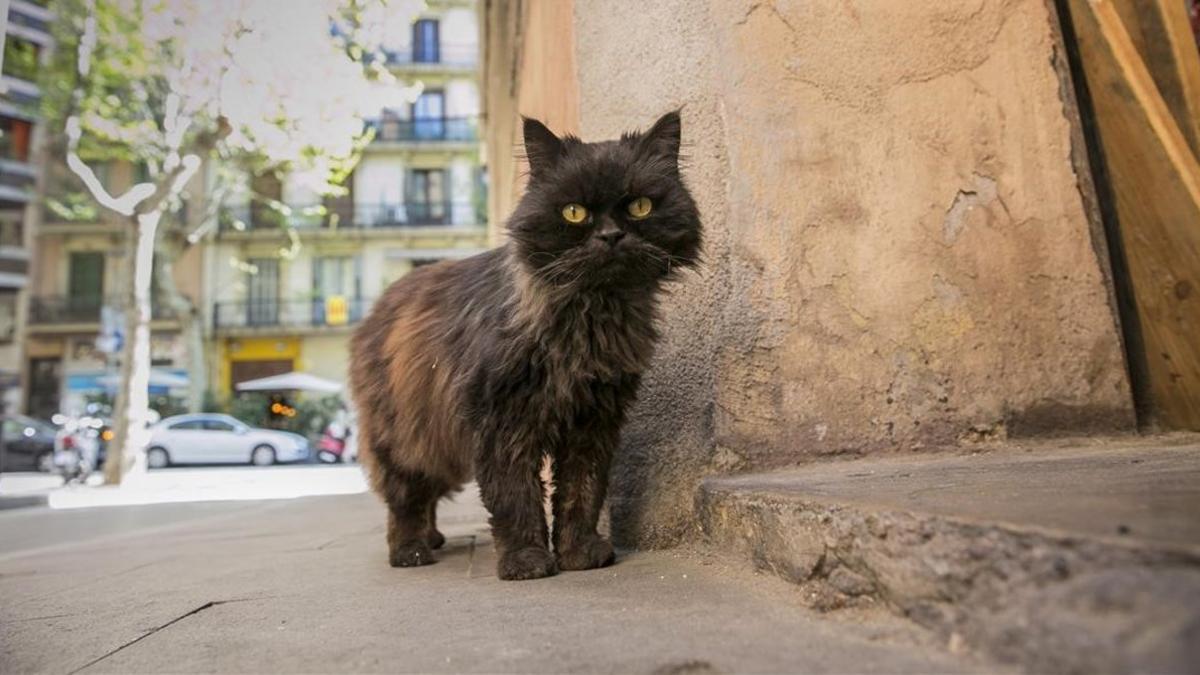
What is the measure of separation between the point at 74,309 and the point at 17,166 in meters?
12.4

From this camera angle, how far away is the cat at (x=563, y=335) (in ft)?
6.88

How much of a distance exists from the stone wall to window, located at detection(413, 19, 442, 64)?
7956 millimetres

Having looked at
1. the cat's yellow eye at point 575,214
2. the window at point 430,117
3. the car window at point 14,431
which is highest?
the window at point 430,117

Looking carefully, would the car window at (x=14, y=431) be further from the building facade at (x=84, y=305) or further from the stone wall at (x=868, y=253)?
the stone wall at (x=868, y=253)

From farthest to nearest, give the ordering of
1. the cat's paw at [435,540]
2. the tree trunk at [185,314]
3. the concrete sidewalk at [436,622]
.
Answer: the tree trunk at [185,314], the cat's paw at [435,540], the concrete sidewalk at [436,622]

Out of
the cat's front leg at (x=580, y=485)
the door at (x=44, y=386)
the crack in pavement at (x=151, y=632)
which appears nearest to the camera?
the crack in pavement at (x=151, y=632)

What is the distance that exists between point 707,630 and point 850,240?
1426mm

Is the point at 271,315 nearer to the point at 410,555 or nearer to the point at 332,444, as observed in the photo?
the point at 332,444

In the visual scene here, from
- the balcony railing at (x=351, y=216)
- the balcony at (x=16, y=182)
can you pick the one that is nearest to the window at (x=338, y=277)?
the balcony railing at (x=351, y=216)

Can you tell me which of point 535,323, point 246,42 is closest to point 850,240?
point 535,323

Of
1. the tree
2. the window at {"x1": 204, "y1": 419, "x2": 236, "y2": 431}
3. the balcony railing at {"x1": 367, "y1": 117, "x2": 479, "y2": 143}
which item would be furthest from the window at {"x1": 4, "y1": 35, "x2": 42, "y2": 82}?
the window at {"x1": 204, "y1": 419, "x2": 236, "y2": 431}

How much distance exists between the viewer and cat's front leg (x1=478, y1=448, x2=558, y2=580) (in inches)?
84.6

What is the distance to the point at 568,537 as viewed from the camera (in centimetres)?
228

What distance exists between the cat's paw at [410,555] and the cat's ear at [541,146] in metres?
1.43
